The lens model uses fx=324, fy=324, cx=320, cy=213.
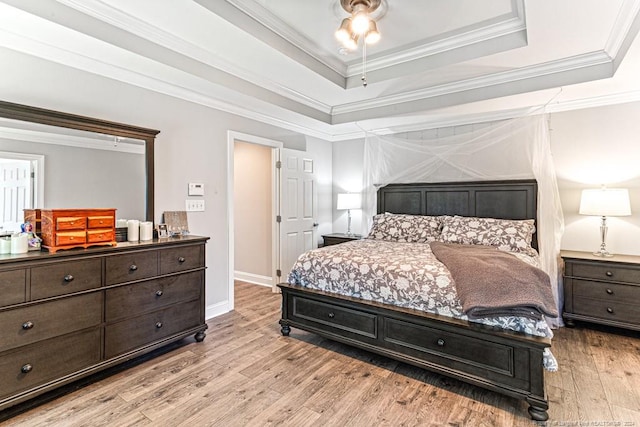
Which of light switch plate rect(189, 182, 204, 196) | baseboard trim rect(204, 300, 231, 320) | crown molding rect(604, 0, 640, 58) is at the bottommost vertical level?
baseboard trim rect(204, 300, 231, 320)

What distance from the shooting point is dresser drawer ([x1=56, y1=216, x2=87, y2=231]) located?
7.13ft

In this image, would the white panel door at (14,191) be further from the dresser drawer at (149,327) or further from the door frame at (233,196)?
the door frame at (233,196)

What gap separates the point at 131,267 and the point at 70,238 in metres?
0.44

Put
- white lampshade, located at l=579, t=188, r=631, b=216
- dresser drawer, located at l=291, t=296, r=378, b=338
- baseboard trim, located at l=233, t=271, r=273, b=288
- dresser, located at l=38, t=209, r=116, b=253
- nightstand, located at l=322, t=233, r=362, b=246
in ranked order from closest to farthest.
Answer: dresser, located at l=38, t=209, r=116, b=253
dresser drawer, located at l=291, t=296, r=378, b=338
white lampshade, located at l=579, t=188, r=631, b=216
nightstand, located at l=322, t=233, r=362, b=246
baseboard trim, located at l=233, t=271, r=273, b=288

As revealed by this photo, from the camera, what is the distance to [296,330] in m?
3.30

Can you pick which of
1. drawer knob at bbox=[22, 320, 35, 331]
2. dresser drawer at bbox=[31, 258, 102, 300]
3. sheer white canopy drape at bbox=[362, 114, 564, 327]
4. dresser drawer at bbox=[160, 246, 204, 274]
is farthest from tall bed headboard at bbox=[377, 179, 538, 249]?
drawer knob at bbox=[22, 320, 35, 331]

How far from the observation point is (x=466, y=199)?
4.14 meters

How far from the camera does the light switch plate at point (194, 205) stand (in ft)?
11.0

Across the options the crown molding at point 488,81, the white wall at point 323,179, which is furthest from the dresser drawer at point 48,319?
the crown molding at point 488,81

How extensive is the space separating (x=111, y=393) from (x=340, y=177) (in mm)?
4092

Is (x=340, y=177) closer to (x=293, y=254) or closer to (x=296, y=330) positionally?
(x=293, y=254)

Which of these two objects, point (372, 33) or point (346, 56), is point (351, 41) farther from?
point (346, 56)

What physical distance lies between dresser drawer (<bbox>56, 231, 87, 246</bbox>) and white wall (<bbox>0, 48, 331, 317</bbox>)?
82 centimetres

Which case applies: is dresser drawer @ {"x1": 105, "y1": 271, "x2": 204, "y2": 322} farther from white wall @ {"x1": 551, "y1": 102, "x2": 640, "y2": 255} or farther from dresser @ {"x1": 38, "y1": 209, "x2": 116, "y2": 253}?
white wall @ {"x1": 551, "y1": 102, "x2": 640, "y2": 255}
